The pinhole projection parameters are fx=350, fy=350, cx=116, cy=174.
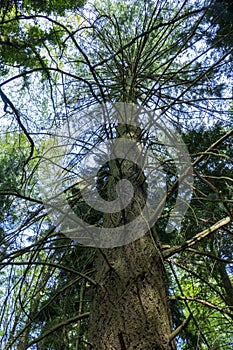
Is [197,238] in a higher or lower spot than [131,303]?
higher

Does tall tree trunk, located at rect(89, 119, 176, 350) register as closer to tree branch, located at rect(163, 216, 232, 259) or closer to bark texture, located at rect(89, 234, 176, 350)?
bark texture, located at rect(89, 234, 176, 350)

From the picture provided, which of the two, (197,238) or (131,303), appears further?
(197,238)

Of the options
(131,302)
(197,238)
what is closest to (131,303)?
(131,302)

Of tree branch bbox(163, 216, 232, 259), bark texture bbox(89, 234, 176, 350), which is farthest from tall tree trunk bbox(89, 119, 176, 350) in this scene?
tree branch bbox(163, 216, 232, 259)

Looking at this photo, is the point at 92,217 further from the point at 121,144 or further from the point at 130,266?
the point at 130,266

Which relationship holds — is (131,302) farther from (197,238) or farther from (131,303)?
(197,238)

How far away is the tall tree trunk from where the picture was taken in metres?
1.70

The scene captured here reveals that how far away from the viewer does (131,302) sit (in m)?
1.85

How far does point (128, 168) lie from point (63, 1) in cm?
284

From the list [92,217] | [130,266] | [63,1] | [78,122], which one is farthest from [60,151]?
[63,1]

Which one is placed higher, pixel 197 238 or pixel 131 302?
pixel 197 238

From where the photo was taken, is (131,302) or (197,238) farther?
(197,238)

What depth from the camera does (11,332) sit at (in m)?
2.30

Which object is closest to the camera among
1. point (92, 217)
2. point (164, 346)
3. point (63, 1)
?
point (164, 346)
